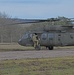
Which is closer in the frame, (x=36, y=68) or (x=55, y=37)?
(x=36, y=68)

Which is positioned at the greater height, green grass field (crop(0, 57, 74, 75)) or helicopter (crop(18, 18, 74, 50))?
helicopter (crop(18, 18, 74, 50))

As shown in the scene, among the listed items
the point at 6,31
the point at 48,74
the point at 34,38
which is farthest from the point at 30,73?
the point at 6,31

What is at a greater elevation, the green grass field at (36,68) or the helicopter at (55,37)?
the helicopter at (55,37)

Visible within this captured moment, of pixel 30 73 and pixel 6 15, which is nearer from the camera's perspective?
pixel 30 73

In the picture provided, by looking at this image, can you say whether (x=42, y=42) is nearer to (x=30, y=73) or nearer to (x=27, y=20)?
(x=27, y=20)

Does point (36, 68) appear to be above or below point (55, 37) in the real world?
below

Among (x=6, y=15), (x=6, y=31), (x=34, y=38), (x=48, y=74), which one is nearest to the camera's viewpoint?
(x=48, y=74)

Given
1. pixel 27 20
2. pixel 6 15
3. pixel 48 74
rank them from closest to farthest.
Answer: pixel 48 74
pixel 27 20
pixel 6 15

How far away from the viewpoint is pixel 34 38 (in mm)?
32375

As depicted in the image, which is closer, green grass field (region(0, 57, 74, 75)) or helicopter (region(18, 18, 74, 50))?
green grass field (region(0, 57, 74, 75))

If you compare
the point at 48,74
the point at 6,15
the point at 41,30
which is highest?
the point at 6,15

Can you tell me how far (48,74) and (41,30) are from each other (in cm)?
2100

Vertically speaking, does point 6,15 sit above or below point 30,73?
above

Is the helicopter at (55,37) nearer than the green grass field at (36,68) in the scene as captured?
No
